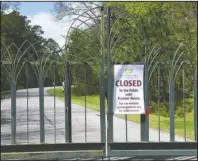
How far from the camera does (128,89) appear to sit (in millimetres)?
5879

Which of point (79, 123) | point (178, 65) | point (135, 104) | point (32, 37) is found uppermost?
point (32, 37)

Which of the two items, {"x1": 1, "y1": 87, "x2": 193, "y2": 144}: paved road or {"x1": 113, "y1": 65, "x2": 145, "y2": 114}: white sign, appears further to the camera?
{"x1": 1, "y1": 87, "x2": 193, "y2": 144}: paved road

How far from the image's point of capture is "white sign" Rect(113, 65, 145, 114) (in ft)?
19.2

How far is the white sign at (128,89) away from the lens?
5.86m

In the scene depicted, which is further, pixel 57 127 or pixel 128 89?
pixel 57 127

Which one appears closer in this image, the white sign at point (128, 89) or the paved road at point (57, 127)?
the white sign at point (128, 89)

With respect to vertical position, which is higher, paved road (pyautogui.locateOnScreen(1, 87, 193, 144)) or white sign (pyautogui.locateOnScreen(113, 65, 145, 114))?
white sign (pyautogui.locateOnScreen(113, 65, 145, 114))

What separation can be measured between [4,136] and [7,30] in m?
10.3

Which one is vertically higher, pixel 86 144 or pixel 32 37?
pixel 32 37

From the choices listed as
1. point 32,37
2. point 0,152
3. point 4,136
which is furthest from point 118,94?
point 32,37

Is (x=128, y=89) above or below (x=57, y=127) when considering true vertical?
above

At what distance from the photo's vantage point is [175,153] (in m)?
5.84

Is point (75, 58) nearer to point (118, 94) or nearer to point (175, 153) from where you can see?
point (118, 94)

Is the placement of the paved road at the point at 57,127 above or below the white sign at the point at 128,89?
below
